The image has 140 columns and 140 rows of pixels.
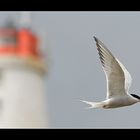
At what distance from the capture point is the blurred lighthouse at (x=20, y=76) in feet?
49.4

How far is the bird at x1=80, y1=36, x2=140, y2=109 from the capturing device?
4113 mm

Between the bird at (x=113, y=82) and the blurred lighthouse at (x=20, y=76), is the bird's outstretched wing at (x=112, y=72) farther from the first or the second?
the blurred lighthouse at (x=20, y=76)

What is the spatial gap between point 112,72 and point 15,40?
36.3 feet

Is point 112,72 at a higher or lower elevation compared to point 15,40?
lower

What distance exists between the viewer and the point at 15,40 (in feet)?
50.2

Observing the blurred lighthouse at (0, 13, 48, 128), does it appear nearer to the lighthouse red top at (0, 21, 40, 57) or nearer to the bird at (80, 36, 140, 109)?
the lighthouse red top at (0, 21, 40, 57)

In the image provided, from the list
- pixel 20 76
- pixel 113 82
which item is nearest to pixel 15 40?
pixel 20 76

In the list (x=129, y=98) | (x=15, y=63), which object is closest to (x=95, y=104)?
(x=129, y=98)

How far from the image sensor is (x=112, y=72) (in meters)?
4.28

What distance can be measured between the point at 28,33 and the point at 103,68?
11.1 m

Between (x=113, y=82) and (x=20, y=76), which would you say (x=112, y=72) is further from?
(x=20, y=76)

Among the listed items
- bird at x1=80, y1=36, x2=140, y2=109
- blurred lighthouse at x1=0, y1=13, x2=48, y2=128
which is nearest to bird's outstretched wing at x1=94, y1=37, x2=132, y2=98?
bird at x1=80, y1=36, x2=140, y2=109

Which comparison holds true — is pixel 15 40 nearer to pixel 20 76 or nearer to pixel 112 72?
pixel 20 76

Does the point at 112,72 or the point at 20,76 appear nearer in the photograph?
the point at 112,72
